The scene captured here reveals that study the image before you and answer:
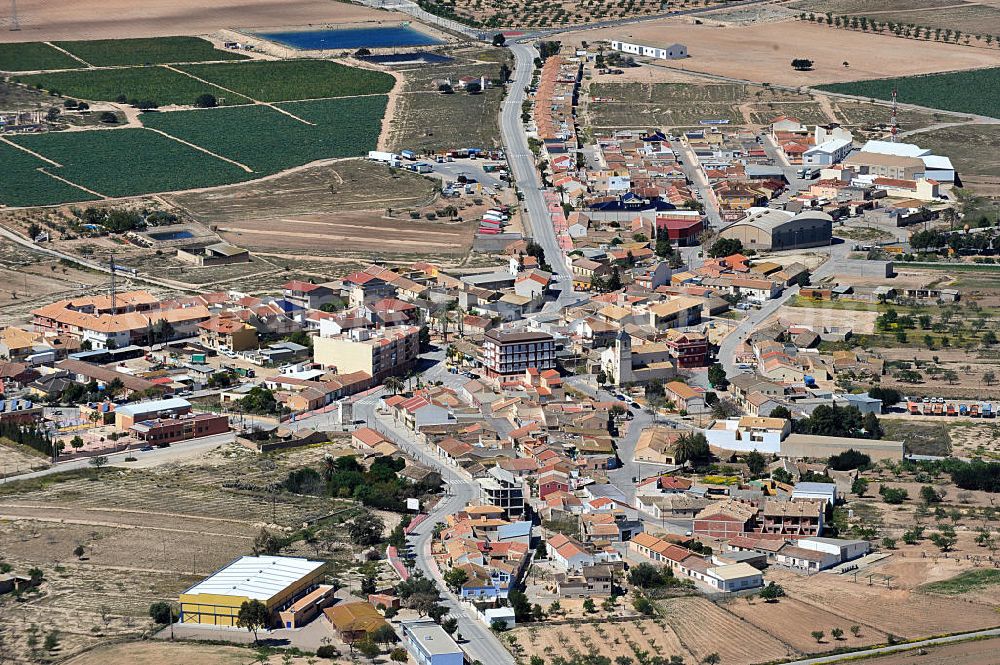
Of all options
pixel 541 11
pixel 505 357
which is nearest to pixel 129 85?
pixel 541 11

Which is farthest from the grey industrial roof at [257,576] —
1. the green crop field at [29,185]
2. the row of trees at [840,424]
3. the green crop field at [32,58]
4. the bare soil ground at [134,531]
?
the green crop field at [32,58]

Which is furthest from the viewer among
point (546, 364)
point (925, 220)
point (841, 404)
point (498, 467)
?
point (925, 220)

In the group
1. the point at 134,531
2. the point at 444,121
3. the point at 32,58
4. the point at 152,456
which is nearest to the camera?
the point at 134,531

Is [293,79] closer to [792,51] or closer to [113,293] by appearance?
[792,51]

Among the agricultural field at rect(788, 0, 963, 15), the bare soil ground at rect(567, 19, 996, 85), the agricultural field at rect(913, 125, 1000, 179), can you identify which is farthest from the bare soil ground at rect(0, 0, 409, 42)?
the agricultural field at rect(913, 125, 1000, 179)

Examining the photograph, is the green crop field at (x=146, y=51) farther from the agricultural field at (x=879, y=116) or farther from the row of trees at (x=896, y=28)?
the agricultural field at (x=879, y=116)

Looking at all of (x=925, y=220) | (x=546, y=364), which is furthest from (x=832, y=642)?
(x=925, y=220)

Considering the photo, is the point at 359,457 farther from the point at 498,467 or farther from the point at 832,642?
the point at 832,642
